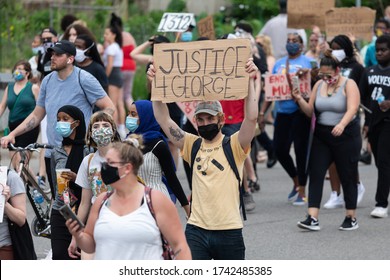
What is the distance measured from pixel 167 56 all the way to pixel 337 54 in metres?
4.70

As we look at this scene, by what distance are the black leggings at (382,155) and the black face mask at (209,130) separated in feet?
15.1

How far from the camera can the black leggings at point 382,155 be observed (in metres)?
11.4

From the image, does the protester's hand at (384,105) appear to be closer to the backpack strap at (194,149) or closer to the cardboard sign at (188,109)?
the cardboard sign at (188,109)

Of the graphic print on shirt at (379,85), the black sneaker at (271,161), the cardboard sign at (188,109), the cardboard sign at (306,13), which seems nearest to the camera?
the graphic print on shirt at (379,85)

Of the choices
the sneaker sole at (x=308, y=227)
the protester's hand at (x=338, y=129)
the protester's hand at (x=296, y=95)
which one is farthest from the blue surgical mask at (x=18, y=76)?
the protester's hand at (x=338, y=129)

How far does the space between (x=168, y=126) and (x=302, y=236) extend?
3539 millimetres

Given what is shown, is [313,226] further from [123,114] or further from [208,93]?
[123,114]

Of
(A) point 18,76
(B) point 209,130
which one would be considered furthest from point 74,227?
(A) point 18,76

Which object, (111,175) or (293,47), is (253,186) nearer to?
(293,47)

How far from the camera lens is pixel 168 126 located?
747 cm

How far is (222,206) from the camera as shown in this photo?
705 cm

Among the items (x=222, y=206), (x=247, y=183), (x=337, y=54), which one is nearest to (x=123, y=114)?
(x=247, y=183)

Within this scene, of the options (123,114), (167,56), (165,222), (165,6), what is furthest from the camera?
(165,6)

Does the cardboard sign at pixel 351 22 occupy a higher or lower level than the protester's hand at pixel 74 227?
lower
